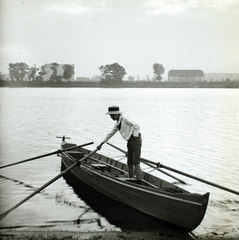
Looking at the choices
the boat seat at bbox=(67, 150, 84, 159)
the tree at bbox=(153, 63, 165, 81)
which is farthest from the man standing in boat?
the tree at bbox=(153, 63, 165, 81)

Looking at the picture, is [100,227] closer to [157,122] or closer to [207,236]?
[207,236]

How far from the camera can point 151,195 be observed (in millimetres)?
6449

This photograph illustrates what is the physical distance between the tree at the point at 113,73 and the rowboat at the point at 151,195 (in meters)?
92.7

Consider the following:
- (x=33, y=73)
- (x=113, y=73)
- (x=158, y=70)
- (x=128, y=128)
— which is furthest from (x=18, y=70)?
(x=128, y=128)

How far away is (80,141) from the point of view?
56.5ft

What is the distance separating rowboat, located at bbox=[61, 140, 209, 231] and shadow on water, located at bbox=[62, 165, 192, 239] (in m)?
0.17

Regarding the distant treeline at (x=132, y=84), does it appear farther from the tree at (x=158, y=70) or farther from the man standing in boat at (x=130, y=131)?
the man standing in boat at (x=130, y=131)

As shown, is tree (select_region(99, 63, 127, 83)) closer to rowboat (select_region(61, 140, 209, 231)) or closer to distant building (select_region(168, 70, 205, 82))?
distant building (select_region(168, 70, 205, 82))

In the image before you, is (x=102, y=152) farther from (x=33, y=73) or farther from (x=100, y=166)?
(x=33, y=73)

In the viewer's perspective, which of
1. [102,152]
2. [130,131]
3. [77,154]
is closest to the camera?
[130,131]

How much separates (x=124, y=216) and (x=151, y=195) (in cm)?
119

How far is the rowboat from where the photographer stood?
577 centimetres

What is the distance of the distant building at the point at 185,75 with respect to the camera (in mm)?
133125

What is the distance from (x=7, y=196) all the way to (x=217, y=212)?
5782 millimetres
